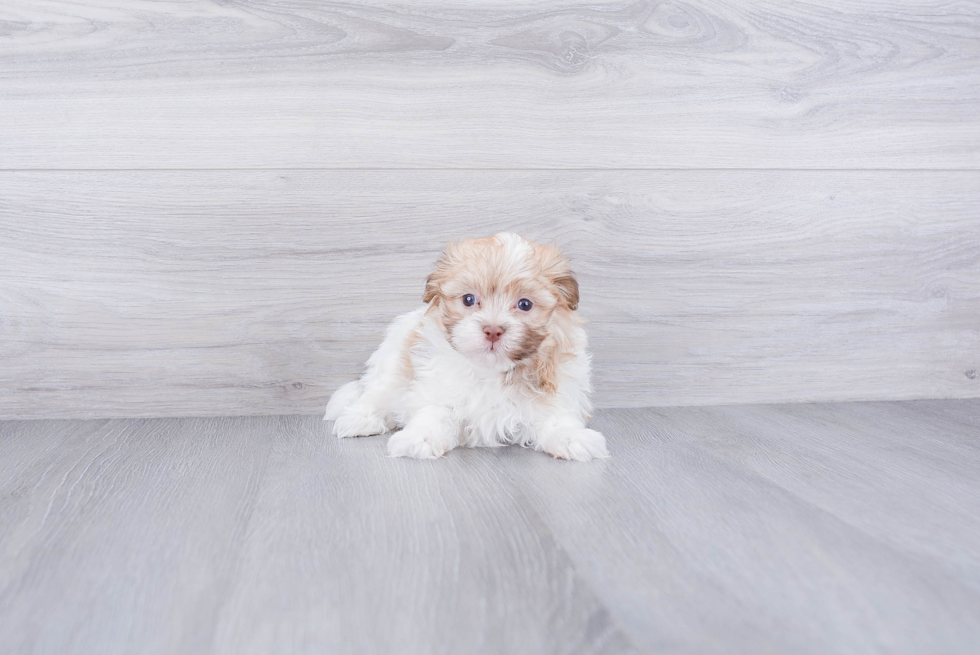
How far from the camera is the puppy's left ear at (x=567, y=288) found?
1.44 metres

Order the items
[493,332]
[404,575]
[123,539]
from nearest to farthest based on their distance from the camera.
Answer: [404,575] < [123,539] < [493,332]

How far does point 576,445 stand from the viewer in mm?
1400

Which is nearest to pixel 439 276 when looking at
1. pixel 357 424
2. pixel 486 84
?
pixel 357 424

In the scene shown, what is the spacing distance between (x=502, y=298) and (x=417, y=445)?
34 centimetres

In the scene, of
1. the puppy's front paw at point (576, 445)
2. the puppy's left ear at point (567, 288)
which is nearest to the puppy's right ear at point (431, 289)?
the puppy's left ear at point (567, 288)

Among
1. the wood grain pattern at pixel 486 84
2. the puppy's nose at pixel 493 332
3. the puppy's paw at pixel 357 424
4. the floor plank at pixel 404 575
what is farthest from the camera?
the wood grain pattern at pixel 486 84

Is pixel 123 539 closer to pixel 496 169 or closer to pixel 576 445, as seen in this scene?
pixel 576 445

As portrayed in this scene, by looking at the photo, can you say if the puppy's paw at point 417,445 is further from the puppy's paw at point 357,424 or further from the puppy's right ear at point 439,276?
the puppy's right ear at point 439,276

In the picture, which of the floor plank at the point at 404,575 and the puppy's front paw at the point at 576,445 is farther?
the puppy's front paw at the point at 576,445

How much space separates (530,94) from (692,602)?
1333mm

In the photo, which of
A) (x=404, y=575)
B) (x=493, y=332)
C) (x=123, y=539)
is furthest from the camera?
(x=493, y=332)

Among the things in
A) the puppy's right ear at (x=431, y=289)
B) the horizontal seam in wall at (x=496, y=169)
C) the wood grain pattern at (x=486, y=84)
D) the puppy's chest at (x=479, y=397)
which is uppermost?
the wood grain pattern at (x=486, y=84)

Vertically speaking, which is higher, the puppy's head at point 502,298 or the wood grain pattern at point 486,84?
the wood grain pattern at point 486,84

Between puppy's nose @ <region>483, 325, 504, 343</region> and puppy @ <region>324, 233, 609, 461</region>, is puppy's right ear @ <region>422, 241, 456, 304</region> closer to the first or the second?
puppy @ <region>324, 233, 609, 461</region>
